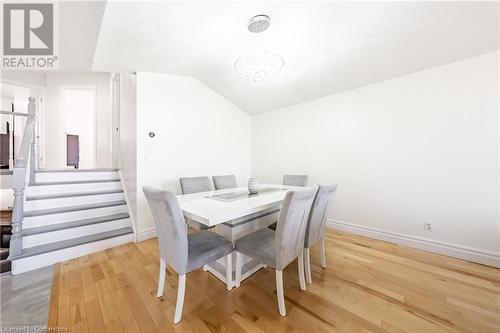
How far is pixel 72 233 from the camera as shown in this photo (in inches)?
91.8

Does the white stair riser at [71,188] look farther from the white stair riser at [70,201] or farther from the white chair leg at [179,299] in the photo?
the white chair leg at [179,299]

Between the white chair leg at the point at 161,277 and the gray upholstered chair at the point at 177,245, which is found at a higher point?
the gray upholstered chair at the point at 177,245

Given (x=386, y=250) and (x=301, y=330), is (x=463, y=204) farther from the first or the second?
(x=301, y=330)

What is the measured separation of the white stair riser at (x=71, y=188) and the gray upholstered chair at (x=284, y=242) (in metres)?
2.73

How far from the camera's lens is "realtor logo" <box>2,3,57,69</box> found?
1.96 m

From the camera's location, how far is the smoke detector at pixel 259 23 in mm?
1840

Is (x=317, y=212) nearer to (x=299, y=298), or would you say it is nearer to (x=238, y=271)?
(x=299, y=298)

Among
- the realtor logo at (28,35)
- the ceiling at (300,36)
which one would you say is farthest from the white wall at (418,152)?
the realtor logo at (28,35)

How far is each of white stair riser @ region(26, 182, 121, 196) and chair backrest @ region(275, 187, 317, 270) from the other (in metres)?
3.07

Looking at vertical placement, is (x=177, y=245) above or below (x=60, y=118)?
below

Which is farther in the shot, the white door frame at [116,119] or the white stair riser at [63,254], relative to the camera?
the white door frame at [116,119]

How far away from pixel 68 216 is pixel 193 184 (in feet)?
5.30

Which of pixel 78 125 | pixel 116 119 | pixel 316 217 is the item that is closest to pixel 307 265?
pixel 316 217

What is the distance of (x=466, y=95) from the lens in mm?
2094
